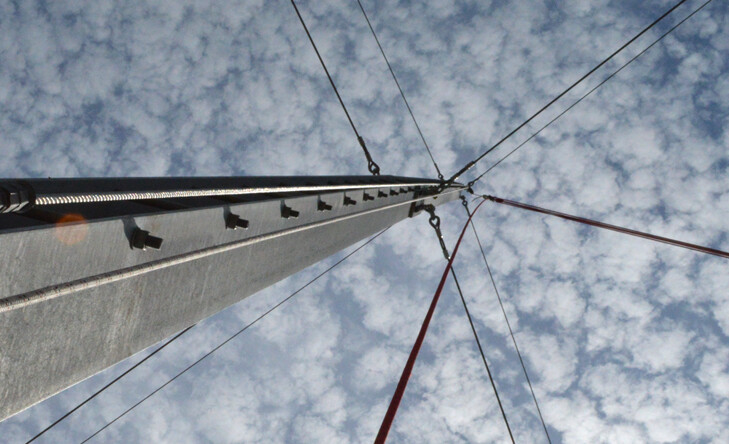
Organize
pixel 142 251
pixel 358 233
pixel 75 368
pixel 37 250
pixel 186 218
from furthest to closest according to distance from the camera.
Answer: pixel 358 233, pixel 186 218, pixel 142 251, pixel 75 368, pixel 37 250

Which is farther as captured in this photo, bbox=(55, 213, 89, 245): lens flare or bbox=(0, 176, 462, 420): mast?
bbox=(55, 213, 89, 245): lens flare

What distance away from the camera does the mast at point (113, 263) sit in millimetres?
2766

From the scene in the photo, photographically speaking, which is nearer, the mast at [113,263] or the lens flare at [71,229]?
the mast at [113,263]

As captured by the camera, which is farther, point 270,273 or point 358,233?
point 358,233

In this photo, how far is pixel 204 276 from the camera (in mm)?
4422

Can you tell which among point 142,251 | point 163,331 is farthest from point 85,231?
point 163,331

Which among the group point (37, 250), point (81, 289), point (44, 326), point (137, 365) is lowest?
point (137, 365)

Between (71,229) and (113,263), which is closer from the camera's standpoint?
(71,229)

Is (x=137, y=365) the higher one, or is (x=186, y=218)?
(x=186, y=218)

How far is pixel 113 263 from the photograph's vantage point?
338 centimetres

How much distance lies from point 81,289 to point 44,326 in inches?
10.9

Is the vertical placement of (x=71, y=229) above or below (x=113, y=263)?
above

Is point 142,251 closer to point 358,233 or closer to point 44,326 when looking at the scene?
point 44,326

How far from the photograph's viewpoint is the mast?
9.07 ft
